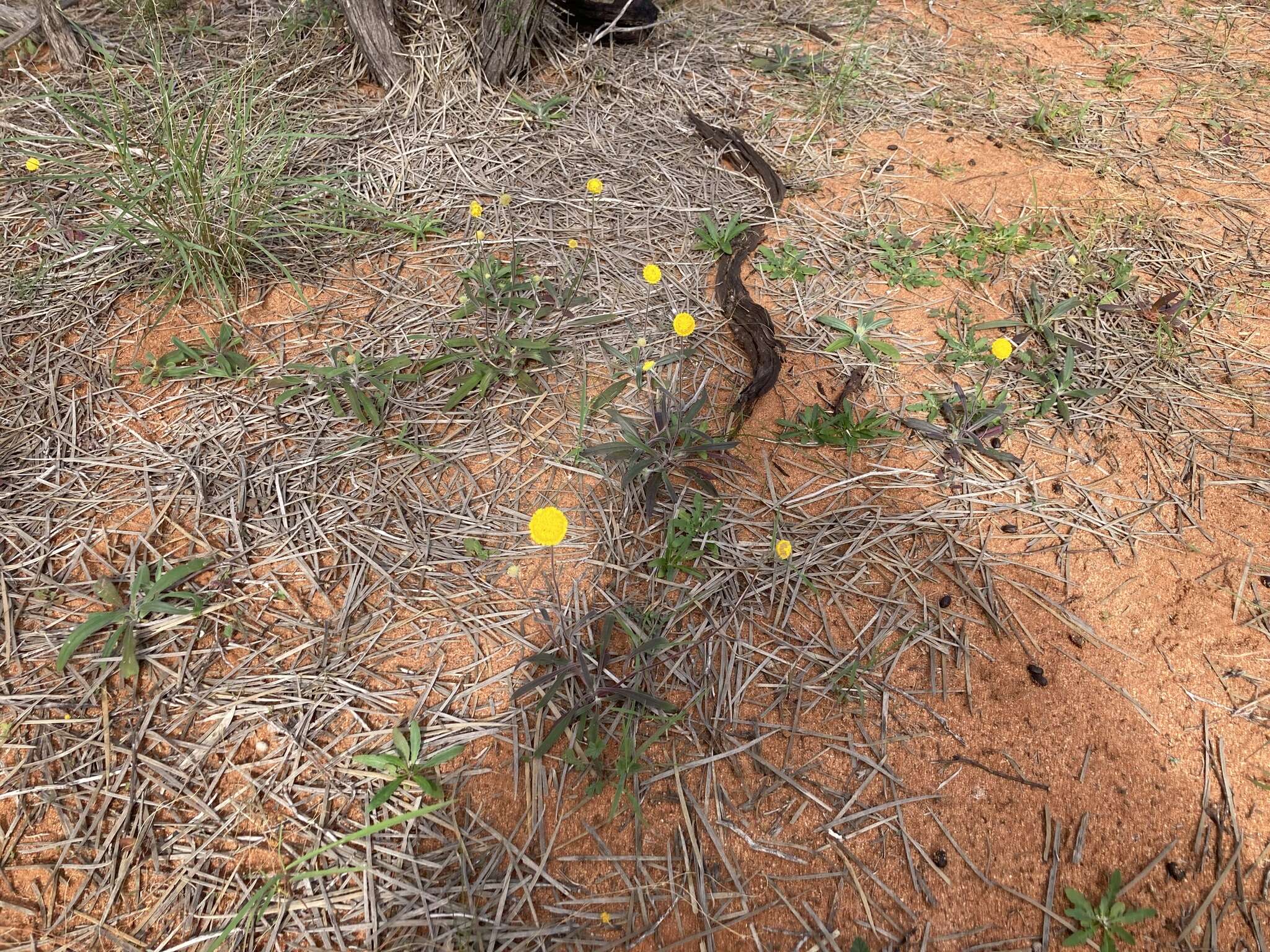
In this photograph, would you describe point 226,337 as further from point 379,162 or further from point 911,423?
point 911,423

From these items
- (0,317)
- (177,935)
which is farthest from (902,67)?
(177,935)

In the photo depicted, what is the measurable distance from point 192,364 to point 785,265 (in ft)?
6.01

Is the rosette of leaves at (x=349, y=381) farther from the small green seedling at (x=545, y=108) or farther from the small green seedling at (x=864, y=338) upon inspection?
the small green seedling at (x=545, y=108)

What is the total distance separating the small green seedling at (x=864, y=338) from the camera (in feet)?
6.73

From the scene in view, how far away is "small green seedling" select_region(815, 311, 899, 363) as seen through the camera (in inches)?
80.7

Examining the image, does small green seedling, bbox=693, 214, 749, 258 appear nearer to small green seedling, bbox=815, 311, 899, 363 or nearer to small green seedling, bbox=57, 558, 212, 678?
small green seedling, bbox=815, 311, 899, 363

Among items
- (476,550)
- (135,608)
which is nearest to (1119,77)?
(476,550)

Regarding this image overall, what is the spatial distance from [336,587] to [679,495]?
824 mm

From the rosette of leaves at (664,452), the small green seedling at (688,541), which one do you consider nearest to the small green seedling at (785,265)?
the rosette of leaves at (664,452)

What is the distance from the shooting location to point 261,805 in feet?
4.20

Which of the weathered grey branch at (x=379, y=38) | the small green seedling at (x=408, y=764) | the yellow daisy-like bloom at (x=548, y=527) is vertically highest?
the weathered grey branch at (x=379, y=38)

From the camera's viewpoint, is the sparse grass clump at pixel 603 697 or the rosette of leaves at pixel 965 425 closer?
the sparse grass clump at pixel 603 697

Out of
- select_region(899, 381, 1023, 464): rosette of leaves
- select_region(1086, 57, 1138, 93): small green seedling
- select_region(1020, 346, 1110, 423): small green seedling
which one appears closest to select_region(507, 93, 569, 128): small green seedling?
select_region(899, 381, 1023, 464): rosette of leaves

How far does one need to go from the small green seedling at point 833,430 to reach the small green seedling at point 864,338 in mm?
271
